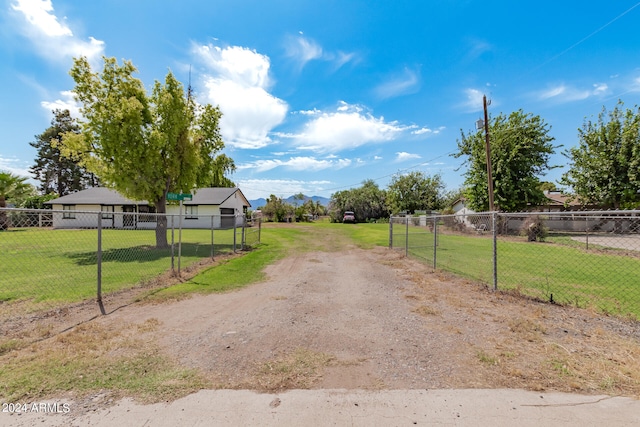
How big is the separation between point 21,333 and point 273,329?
352cm

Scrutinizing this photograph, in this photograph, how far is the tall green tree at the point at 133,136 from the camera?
13.0 metres

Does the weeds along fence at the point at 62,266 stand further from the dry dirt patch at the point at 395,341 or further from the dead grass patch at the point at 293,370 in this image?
the dead grass patch at the point at 293,370

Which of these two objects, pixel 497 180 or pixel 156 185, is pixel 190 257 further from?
pixel 497 180

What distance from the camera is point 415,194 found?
141 feet

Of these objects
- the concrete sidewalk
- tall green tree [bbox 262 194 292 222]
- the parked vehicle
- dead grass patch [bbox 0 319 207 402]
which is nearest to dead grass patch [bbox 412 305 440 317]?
the concrete sidewalk

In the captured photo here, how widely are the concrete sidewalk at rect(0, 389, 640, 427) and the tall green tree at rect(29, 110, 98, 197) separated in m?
58.2

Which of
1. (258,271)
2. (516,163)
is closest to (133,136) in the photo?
(258,271)

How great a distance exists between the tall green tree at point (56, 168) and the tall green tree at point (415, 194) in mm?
50180

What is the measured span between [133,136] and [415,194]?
37.4 meters

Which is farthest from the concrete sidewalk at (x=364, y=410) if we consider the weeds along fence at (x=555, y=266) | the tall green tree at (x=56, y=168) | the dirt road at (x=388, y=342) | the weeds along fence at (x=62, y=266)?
the tall green tree at (x=56, y=168)

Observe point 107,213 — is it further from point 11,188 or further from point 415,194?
point 415,194

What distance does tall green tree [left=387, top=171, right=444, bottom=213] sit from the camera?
4281 cm

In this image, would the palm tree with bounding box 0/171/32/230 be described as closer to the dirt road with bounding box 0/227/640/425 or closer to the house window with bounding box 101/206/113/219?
the house window with bounding box 101/206/113/219

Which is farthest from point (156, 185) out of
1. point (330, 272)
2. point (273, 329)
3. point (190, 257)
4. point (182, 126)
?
point (273, 329)
